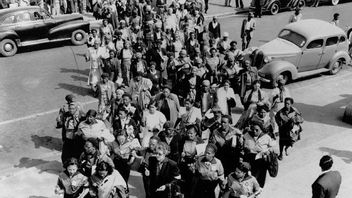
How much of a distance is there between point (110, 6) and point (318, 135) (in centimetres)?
1047

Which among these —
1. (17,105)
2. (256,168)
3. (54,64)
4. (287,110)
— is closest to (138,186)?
(256,168)

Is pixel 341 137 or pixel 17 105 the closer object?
pixel 341 137

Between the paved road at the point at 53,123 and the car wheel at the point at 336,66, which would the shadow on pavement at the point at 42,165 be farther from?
the car wheel at the point at 336,66

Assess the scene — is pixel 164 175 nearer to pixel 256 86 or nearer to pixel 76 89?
pixel 256 86

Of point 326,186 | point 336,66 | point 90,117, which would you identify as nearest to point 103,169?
point 90,117

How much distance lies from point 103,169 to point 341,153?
599 cm

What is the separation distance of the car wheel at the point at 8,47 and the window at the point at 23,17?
0.85 meters

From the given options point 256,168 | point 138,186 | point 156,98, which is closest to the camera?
point 256,168

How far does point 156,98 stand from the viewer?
982 centimetres

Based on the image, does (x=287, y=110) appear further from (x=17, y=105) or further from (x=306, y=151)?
(x=17, y=105)

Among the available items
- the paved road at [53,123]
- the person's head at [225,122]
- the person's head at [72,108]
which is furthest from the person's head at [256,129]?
the person's head at [72,108]

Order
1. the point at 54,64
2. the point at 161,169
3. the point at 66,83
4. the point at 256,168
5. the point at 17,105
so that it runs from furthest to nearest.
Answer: the point at 54,64
the point at 66,83
the point at 17,105
the point at 256,168
the point at 161,169

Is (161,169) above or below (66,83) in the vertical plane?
above

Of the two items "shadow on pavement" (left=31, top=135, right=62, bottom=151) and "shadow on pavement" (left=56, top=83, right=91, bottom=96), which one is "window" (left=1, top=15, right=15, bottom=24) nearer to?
"shadow on pavement" (left=56, top=83, right=91, bottom=96)
